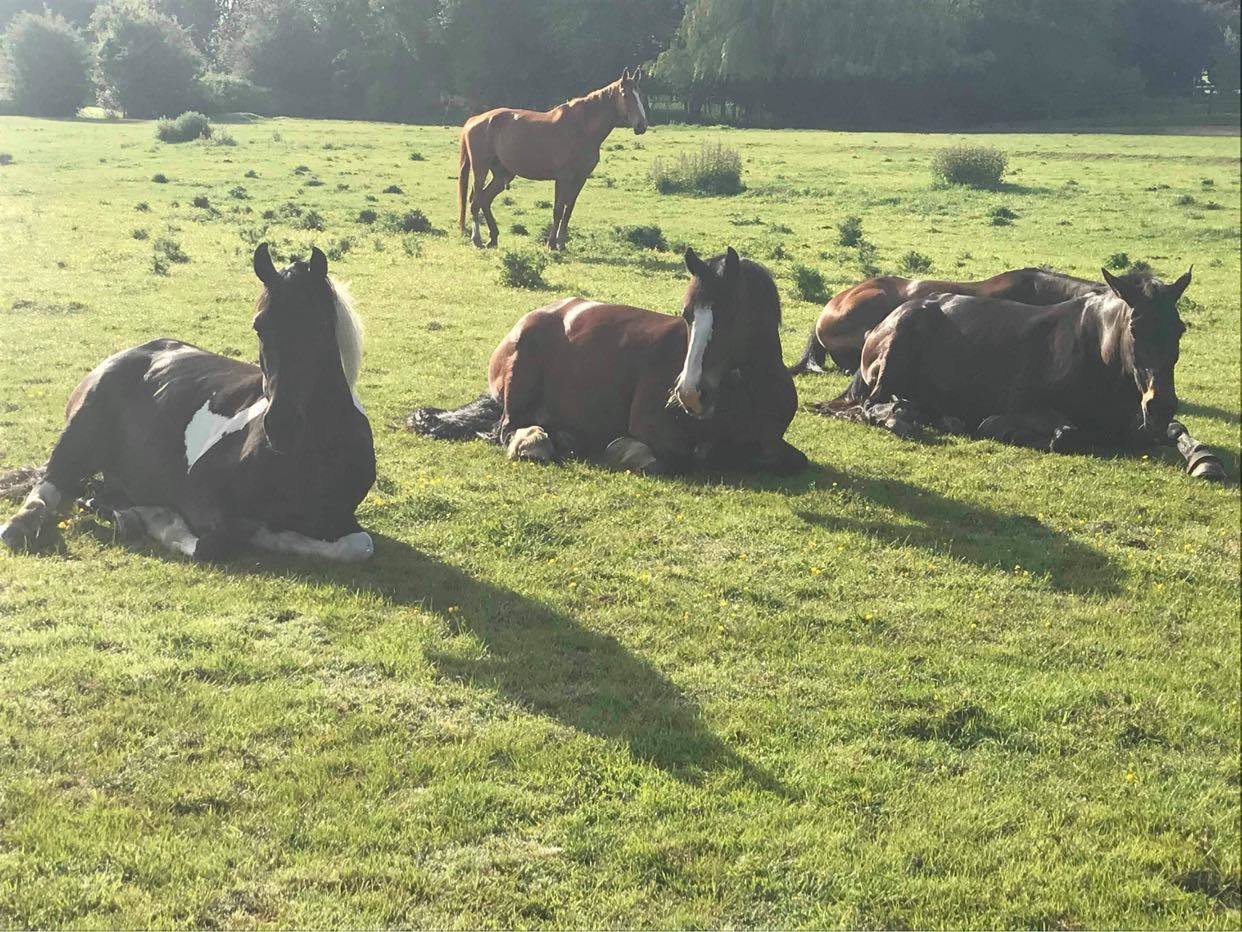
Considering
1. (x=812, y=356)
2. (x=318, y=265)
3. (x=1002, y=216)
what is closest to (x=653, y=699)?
(x=318, y=265)

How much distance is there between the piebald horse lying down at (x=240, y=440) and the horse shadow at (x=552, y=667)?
29cm

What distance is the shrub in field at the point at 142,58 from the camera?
31.0ft

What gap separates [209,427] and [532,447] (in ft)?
8.28

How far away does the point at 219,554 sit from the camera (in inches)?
226

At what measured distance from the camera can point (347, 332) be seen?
566 cm

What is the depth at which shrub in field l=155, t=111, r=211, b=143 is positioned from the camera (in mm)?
10273

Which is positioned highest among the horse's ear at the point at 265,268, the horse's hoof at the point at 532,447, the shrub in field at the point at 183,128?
the shrub in field at the point at 183,128

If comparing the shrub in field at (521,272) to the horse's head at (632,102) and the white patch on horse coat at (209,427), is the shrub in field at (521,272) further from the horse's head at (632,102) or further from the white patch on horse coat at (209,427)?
the white patch on horse coat at (209,427)

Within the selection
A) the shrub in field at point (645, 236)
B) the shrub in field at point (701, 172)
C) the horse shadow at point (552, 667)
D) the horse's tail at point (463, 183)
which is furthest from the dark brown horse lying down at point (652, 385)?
the shrub in field at point (645, 236)

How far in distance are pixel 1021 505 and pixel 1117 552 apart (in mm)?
930

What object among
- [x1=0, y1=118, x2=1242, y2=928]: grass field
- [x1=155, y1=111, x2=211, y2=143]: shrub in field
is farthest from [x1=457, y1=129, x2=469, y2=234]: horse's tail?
[x1=0, y1=118, x2=1242, y2=928]: grass field

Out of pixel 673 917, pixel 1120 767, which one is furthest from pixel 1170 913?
pixel 673 917

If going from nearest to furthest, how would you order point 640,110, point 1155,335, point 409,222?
point 1155,335
point 640,110
point 409,222

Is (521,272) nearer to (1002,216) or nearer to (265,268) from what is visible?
(265,268)
